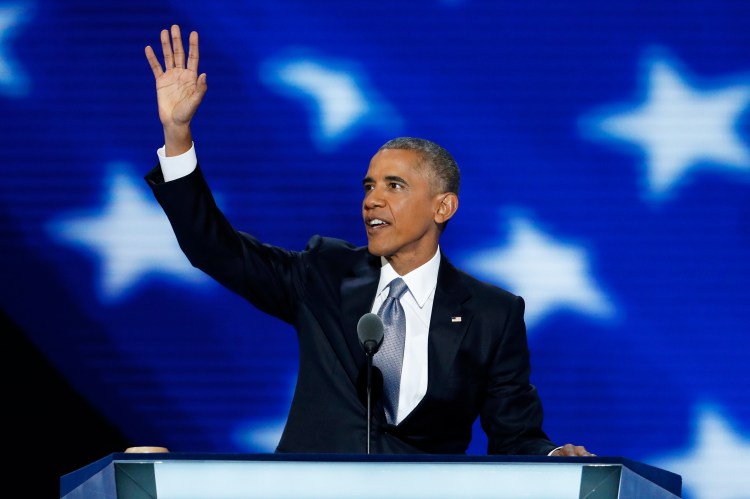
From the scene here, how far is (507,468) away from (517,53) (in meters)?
2.34

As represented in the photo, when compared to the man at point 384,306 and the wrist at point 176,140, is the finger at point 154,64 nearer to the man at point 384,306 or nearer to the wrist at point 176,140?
the man at point 384,306

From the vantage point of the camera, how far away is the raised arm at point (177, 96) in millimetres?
2287

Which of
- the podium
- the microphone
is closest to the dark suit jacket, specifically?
the microphone

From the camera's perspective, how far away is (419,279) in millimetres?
2625

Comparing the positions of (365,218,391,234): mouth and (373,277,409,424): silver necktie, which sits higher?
(365,218,391,234): mouth

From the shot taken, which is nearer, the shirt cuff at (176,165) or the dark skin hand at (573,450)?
the dark skin hand at (573,450)

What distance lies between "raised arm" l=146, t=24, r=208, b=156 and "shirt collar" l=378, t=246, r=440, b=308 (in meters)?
0.59

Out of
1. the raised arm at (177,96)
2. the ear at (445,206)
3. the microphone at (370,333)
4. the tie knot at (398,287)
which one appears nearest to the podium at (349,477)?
the microphone at (370,333)

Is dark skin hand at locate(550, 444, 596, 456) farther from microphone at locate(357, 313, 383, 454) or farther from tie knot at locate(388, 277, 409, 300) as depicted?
tie knot at locate(388, 277, 409, 300)

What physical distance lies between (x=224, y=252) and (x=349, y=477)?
102cm

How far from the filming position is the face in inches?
102

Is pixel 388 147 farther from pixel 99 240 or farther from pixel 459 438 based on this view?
pixel 99 240

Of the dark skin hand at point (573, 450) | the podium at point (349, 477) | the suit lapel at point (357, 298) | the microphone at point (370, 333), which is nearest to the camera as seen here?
the podium at point (349, 477)

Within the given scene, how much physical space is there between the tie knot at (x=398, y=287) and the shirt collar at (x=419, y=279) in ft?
0.04
